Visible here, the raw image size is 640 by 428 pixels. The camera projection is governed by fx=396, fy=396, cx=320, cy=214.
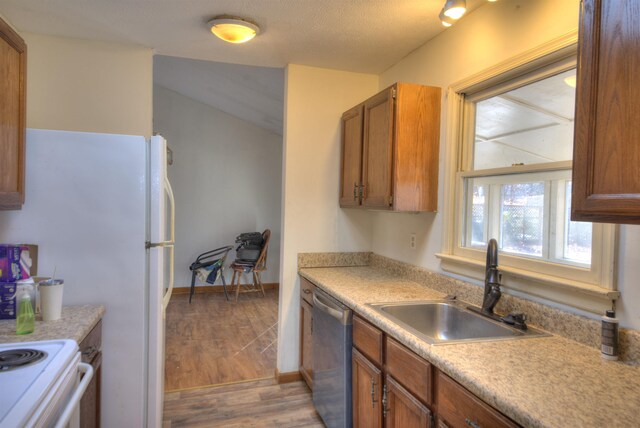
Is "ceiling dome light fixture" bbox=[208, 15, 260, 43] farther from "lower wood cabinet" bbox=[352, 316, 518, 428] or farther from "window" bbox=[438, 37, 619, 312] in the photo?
"lower wood cabinet" bbox=[352, 316, 518, 428]

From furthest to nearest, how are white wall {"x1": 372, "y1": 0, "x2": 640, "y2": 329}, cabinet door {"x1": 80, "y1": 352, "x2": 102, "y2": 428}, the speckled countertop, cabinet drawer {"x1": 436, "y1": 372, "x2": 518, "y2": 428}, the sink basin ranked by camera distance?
the sink basin
cabinet door {"x1": 80, "y1": 352, "x2": 102, "y2": 428}
the speckled countertop
white wall {"x1": 372, "y1": 0, "x2": 640, "y2": 329}
cabinet drawer {"x1": 436, "y1": 372, "x2": 518, "y2": 428}

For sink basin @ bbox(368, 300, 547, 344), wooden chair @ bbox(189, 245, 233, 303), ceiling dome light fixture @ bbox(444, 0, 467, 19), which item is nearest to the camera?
ceiling dome light fixture @ bbox(444, 0, 467, 19)

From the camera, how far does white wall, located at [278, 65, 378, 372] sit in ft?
9.72

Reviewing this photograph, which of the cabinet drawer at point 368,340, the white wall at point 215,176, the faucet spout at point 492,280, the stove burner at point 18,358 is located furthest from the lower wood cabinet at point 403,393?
the white wall at point 215,176

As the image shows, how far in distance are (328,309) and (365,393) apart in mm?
486

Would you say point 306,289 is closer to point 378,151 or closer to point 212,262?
point 378,151

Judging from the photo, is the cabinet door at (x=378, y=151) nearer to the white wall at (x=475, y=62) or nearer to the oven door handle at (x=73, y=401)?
the white wall at (x=475, y=62)

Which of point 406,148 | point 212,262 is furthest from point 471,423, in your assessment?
point 212,262

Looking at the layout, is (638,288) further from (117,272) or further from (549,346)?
(117,272)

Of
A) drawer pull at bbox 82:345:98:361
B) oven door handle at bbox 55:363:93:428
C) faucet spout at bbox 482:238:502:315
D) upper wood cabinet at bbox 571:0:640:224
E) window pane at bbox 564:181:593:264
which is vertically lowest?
drawer pull at bbox 82:345:98:361

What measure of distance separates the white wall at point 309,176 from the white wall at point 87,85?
1018mm

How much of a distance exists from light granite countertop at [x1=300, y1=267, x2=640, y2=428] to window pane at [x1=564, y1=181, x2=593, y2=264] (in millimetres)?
321

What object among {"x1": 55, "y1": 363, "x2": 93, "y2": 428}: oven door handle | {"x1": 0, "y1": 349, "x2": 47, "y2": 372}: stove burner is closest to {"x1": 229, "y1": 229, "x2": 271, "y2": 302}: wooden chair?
{"x1": 55, "y1": 363, "x2": 93, "y2": 428}: oven door handle

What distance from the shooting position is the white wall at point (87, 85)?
2.50 m
